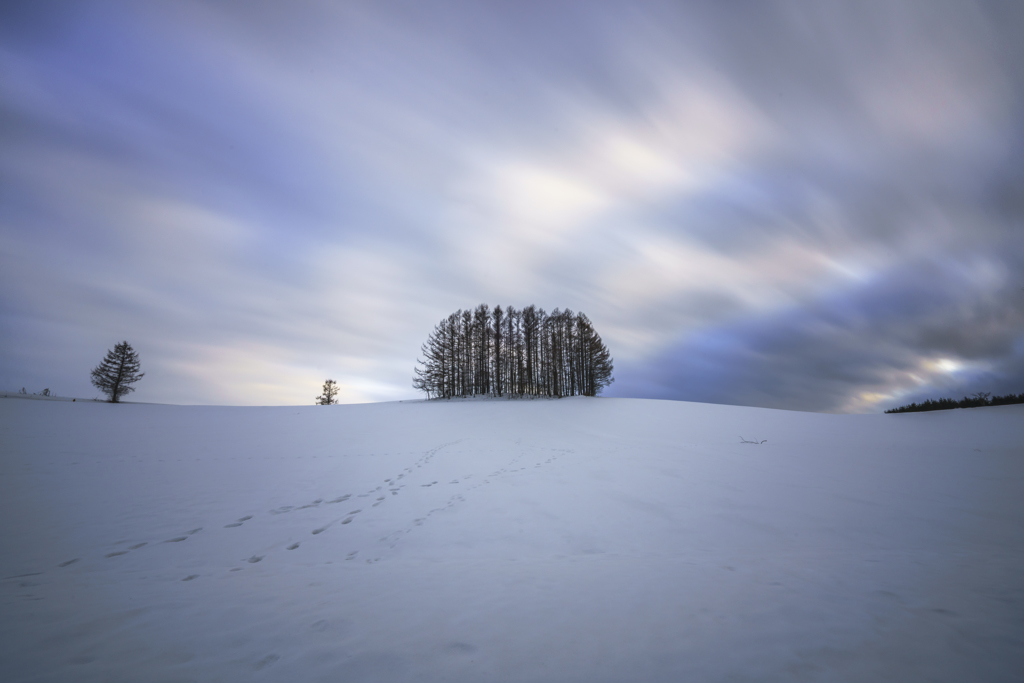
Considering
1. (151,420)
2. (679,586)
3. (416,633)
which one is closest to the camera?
(416,633)

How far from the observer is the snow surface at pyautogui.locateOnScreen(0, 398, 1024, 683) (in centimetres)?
228

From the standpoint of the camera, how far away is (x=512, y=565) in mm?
3754

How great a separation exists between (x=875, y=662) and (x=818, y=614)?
0.53 metres

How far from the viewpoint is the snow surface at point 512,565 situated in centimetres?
228

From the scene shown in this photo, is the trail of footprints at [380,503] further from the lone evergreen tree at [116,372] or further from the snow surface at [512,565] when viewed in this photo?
the lone evergreen tree at [116,372]

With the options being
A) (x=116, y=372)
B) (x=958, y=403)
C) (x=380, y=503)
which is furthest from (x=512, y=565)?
(x=116, y=372)

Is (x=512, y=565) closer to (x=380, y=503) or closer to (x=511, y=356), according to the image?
(x=380, y=503)

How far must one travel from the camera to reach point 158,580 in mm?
3377

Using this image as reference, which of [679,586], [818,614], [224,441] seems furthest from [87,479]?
[818,614]

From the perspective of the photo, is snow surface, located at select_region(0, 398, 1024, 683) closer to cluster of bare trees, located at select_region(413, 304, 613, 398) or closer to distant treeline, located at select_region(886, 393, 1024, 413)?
distant treeline, located at select_region(886, 393, 1024, 413)

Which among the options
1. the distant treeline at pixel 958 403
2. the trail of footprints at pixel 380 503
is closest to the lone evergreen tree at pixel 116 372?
the trail of footprints at pixel 380 503

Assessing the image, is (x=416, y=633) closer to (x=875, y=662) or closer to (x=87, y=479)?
(x=875, y=662)

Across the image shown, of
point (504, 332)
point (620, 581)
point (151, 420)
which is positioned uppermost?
point (504, 332)

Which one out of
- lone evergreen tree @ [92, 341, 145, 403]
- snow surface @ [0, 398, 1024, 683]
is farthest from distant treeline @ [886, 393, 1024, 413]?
lone evergreen tree @ [92, 341, 145, 403]
